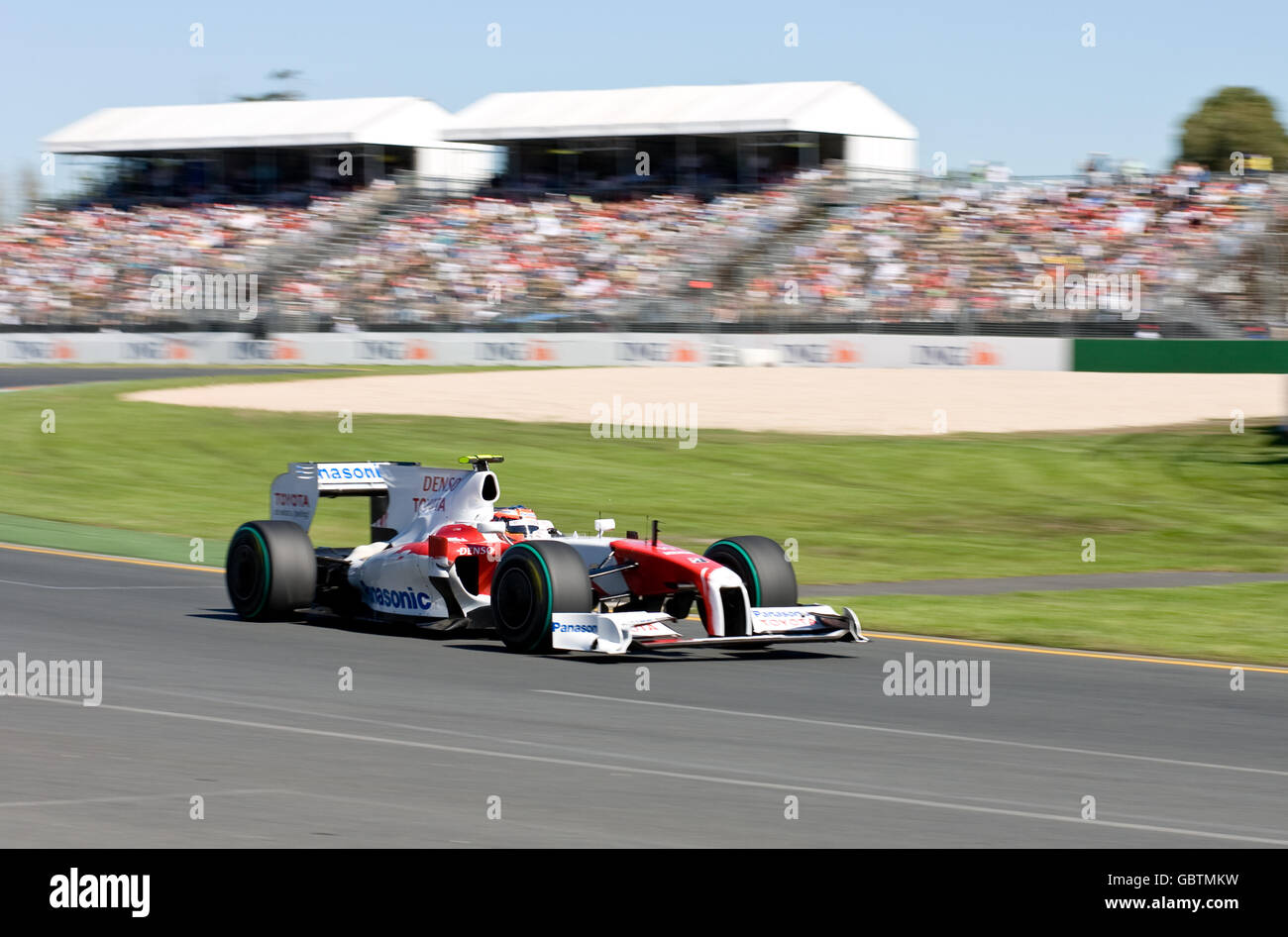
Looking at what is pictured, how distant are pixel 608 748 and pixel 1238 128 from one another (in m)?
84.9

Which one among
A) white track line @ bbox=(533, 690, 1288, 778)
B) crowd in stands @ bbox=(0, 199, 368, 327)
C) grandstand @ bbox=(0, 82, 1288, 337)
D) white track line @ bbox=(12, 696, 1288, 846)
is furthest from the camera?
crowd in stands @ bbox=(0, 199, 368, 327)

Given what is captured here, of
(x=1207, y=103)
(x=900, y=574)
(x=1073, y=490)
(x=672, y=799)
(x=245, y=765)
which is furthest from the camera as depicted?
(x=1207, y=103)

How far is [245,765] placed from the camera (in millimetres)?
7480

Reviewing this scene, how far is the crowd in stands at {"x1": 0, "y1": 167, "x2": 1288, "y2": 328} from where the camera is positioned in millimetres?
36219

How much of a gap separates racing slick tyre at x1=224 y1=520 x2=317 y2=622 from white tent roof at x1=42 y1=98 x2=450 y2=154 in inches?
1749

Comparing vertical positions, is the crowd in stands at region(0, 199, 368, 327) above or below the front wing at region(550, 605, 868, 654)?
above

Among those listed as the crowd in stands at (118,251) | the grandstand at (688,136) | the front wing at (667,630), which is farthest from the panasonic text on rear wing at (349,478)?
the grandstand at (688,136)

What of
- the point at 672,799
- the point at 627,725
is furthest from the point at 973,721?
the point at 672,799

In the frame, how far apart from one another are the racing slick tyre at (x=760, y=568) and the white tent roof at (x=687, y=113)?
3867 centimetres

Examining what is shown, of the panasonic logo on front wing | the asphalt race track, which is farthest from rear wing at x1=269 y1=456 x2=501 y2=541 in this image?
the asphalt race track

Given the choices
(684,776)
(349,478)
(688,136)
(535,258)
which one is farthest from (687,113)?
(684,776)

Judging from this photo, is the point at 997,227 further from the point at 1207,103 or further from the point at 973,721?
the point at 1207,103

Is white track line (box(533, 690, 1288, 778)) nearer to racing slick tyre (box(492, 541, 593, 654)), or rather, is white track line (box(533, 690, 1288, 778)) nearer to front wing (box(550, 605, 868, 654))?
front wing (box(550, 605, 868, 654))

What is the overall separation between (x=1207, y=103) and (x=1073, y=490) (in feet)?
233
